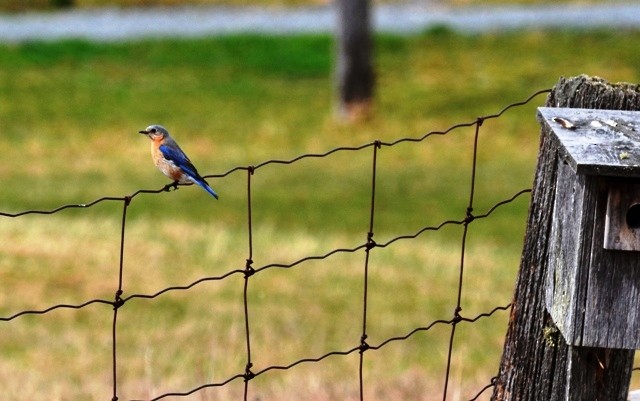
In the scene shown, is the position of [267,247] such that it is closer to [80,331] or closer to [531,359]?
[80,331]

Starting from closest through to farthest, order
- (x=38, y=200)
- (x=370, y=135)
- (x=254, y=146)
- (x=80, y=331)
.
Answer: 1. (x=80, y=331)
2. (x=38, y=200)
3. (x=254, y=146)
4. (x=370, y=135)

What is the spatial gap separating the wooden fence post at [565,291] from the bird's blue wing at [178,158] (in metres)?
1.28

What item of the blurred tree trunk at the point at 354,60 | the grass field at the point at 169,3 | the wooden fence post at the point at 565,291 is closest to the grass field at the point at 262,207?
the blurred tree trunk at the point at 354,60

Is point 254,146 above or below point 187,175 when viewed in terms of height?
below

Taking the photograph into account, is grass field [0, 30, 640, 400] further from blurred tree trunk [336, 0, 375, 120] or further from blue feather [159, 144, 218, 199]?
blue feather [159, 144, 218, 199]

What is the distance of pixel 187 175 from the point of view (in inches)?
186

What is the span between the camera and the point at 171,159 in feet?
15.4

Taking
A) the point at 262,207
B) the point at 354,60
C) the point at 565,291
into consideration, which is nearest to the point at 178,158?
the point at 565,291

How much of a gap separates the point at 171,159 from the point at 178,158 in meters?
0.03

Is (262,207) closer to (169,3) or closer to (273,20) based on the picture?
(273,20)

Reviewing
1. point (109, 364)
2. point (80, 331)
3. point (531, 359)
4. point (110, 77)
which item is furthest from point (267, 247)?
point (110, 77)

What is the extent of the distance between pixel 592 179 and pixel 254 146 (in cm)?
1331

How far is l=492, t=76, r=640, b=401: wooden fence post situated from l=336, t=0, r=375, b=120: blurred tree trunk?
14.6 m

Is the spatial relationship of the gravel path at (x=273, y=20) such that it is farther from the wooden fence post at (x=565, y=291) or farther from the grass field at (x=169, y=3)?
the wooden fence post at (x=565, y=291)
